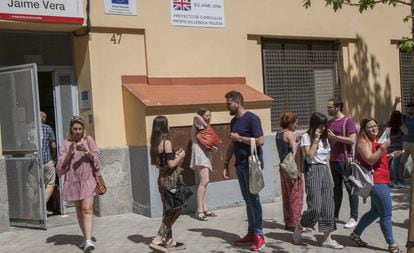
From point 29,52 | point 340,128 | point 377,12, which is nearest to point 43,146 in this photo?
point 29,52

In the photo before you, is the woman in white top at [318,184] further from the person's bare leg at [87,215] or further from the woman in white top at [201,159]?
the person's bare leg at [87,215]

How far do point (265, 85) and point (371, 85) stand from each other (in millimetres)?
2895

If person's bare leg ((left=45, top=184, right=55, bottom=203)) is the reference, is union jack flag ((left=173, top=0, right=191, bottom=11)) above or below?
above

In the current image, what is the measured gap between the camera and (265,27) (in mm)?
10656

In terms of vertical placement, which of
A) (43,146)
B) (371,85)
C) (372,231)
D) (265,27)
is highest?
(265,27)

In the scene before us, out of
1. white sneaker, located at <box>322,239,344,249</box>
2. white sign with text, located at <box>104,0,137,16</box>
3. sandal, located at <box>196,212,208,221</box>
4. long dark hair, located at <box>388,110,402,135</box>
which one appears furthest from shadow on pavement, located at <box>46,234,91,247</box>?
long dark hair, located at <box>388,110,402,135</box>

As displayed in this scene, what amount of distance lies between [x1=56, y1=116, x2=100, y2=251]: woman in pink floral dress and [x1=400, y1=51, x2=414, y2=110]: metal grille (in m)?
8.87

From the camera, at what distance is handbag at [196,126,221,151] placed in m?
8.54

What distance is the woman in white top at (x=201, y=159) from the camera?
853 cm

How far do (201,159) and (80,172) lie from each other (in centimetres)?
231

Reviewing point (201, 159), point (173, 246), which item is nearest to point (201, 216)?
point (201, 159)

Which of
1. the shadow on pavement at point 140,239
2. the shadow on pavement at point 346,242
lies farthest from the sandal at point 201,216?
the shadow on pavement at point 346,242

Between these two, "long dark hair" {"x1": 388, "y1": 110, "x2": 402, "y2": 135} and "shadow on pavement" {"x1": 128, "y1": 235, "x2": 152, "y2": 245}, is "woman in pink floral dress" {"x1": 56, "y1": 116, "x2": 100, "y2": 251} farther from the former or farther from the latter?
"long dark hair" {"x1": 388, "y1": 110, "x2": 402, "y2": 135}

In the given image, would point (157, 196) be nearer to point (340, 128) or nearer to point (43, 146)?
point (43, 146)
